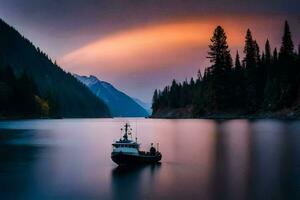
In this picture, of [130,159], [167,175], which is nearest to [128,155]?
[130,159]

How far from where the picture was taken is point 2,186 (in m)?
41.6

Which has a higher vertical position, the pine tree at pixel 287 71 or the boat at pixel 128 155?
the pine tree at pixel 287 71

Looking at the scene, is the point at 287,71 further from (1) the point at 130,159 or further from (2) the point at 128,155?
(2) the point at 128,155

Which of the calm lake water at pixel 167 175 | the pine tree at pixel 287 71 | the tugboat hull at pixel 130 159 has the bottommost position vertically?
the calm lake water at pixel 167 175

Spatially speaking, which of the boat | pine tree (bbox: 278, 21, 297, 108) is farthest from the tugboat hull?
pine tree (bbox: 278, 21, 297, 108)

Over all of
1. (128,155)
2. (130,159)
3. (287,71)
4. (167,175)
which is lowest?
(167,175)

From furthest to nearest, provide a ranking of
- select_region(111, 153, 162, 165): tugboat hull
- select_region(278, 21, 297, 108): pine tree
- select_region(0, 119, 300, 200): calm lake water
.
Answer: select_region(278, 21, 297, 108): pine tree, select_region(111, 153, 162, 165): tugboat hull, select_region(0, 119, 300, 200): calm lake water

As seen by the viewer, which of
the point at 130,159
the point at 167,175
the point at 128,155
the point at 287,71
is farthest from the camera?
the point at 287,71

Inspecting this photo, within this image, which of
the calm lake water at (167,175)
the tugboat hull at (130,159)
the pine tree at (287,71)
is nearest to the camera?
the calm lake water at (167,175)

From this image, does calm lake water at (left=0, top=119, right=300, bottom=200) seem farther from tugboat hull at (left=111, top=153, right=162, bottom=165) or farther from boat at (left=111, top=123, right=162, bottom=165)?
boat at (left=111, top=123, right=162, bottom=165)

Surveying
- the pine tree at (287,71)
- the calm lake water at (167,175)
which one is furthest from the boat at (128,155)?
the pine tree at (287,71)

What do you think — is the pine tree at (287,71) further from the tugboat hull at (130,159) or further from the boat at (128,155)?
the boat at (128,155)

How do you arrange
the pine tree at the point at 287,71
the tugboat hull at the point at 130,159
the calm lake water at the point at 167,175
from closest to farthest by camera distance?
1. the calm lake water at the point at 167,175
2. the tugboat hull at the point at 130,159
3. the pine tree at the point at 287,71

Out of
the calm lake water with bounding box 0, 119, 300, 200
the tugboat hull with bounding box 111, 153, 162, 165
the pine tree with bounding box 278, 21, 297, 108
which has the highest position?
the pine tree with bounding box 278, 21, 297, 108
